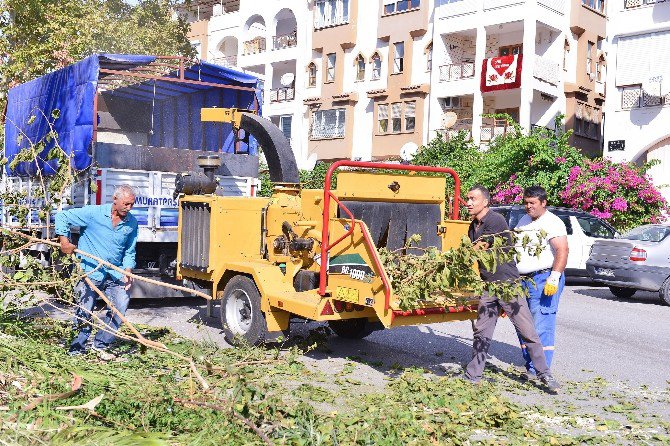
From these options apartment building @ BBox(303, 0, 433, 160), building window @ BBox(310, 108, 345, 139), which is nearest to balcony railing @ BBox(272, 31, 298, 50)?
apartment building @ BBox(303, 0, 433, 160)

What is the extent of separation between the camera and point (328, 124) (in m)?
40.4

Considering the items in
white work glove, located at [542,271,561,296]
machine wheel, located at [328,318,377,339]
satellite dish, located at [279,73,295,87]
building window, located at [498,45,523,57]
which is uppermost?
building window, located at [498,45,523,57]

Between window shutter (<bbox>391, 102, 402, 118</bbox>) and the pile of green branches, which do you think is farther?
window shutter (<bbox>391, 102, 402, 118</bbox>)

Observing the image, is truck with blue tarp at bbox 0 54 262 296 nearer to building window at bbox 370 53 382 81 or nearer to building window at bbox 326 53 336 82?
building window at bbox 370 53 382 81

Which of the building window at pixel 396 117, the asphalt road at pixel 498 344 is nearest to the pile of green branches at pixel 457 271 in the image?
the asphalt road at pixel 498 344

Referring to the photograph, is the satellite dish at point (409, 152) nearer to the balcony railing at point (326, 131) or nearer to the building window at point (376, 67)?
the building window at point (376, 67)

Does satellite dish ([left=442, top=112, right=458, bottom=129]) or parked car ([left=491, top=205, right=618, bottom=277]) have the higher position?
satellite dish ([left=442, top=112, right=458, bottom=129])

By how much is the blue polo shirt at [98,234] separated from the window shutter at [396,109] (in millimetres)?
30298

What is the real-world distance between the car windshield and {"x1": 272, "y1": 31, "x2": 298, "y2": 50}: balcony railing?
30.6 m

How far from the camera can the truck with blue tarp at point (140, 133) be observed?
1083cm

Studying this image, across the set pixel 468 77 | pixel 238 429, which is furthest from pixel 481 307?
pixel 468 77

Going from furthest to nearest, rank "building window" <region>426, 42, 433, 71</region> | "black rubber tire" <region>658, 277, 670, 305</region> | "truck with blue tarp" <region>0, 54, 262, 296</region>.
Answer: "building window" <region>426, 42, 433, 71</region>
"black rubber tire" <region>658, 277, 670, 305</region>
"truck with blue tarp" <region>0, 54, 262, 296</region>

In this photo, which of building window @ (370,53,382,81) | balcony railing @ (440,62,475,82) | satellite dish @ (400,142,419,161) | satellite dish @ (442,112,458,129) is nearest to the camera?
satellite dish @ (400,142,419,161)

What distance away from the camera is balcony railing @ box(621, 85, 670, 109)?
95.9ft
